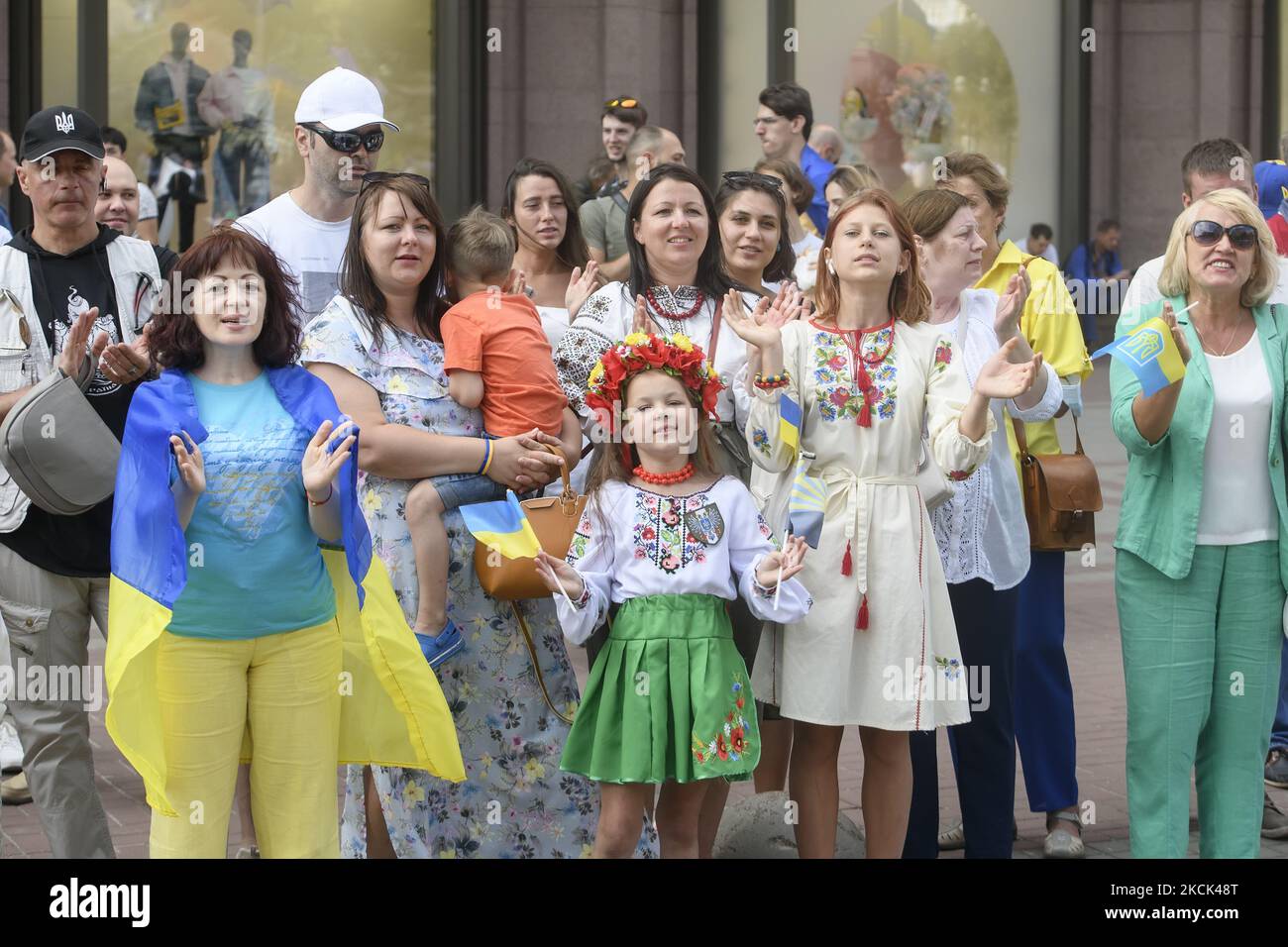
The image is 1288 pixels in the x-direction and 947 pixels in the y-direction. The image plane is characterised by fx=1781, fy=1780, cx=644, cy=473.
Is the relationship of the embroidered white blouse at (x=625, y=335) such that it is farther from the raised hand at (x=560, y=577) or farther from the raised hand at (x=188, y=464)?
the raised hand at (x=188, y=464)

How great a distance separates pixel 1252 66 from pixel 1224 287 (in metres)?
15.9

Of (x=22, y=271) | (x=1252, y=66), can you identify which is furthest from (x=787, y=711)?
(x=1252, y=66)

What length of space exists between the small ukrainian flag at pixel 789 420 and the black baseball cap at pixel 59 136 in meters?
2.21

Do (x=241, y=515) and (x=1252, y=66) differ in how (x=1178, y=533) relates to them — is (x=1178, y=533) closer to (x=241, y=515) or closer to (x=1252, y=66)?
(x=241, y=515)

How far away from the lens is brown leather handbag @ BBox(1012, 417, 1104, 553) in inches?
238

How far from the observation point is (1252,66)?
781 inches

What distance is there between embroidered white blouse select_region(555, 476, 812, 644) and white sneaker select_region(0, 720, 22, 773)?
315 centimetres

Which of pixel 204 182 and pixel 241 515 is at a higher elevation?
pixel 204 182

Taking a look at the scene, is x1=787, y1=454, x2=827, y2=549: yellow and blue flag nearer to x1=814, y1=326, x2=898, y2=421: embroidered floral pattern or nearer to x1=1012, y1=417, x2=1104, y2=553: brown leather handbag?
x1=814, y1=326, x2=898, y2=421: embroidered floral pattern

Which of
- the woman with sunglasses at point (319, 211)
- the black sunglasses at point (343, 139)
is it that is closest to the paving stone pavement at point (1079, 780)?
the woman with sunglasses at point (319, 211)

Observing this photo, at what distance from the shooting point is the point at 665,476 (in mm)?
4996

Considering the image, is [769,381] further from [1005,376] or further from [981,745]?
[981,745]

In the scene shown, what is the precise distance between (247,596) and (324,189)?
1.95 meters

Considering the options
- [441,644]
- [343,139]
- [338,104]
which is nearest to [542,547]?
[441,644]
